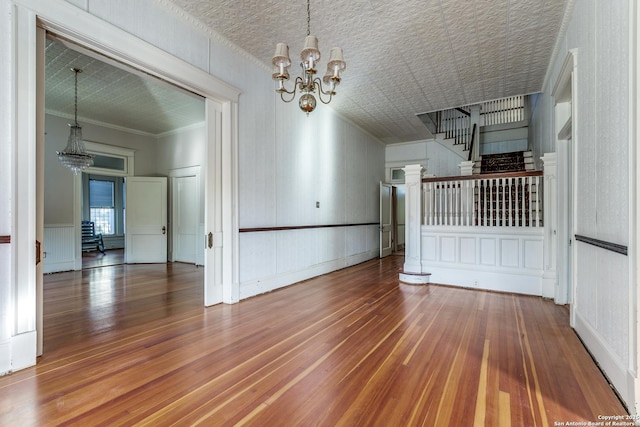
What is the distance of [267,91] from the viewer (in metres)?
4.64

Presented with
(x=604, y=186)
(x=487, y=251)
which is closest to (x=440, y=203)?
(x=487, y=251)

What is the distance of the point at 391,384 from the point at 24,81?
11.0 ft

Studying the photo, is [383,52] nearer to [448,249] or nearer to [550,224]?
[448,249]

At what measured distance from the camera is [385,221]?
8.85 metres

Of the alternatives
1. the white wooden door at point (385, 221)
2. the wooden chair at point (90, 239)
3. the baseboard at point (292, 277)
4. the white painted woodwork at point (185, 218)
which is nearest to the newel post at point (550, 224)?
the baseboard at point (292, 277)

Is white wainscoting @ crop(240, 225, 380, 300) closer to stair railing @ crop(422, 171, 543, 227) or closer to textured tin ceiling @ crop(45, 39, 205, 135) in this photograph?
stair railing @ crop(422, 171, 543, 227)

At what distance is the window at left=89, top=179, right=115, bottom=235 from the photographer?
10486mm

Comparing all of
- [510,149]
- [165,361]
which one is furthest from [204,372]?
[510,149]

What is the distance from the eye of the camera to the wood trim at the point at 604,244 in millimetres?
1893

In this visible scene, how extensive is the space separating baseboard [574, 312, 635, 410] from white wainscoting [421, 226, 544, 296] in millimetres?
1788

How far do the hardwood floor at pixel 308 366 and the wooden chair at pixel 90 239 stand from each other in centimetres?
681

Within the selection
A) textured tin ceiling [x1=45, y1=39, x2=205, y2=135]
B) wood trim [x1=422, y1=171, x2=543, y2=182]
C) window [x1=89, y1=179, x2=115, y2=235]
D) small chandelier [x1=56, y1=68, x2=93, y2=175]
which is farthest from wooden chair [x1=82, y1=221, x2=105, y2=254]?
wood trim [x1=422, y1=171, x2=543, y2=182]

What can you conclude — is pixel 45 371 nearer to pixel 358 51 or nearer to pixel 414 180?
pixel 358 51

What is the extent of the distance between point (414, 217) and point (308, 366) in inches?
145
